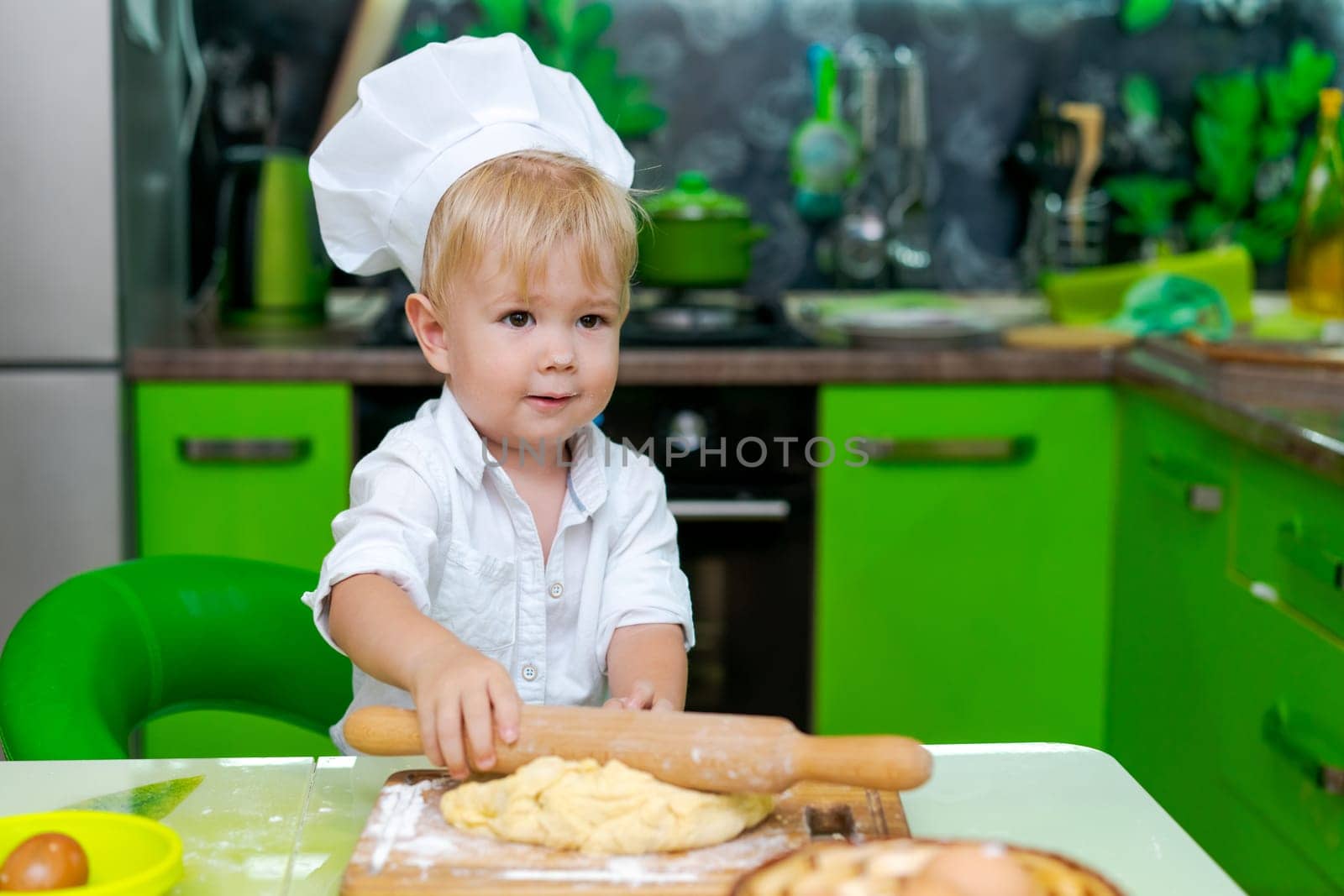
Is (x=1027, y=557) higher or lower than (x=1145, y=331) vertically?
lower

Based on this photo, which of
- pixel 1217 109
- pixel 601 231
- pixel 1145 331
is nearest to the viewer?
pixel 601 231

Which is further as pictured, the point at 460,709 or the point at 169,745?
the point at 169,745

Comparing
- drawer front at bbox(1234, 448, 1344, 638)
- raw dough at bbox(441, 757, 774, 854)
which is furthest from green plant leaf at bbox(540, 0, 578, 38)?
raw dough at bbox(441, 757, 774, 854)

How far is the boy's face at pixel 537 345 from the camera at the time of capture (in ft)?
3.72

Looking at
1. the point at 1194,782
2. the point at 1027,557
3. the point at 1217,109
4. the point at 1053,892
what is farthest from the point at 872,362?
the point at 1053,892


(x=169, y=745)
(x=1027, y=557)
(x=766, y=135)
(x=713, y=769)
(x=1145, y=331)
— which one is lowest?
(x=169, y=745)

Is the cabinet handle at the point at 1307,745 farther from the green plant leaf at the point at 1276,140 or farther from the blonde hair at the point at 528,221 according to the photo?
the green plant leaf at the point at 1276,140

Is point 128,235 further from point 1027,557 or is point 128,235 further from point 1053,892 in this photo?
point 1053,892

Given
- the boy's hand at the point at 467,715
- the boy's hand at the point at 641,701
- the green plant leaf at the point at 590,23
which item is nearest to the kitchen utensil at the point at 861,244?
the green plant leaf at the point at 590,23

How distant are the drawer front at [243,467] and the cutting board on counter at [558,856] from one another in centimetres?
126

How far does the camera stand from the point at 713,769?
2.65 feet

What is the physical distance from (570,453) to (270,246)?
1.14 m

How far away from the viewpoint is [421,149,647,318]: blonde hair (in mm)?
1124

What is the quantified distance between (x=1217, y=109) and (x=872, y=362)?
0.94 metres
